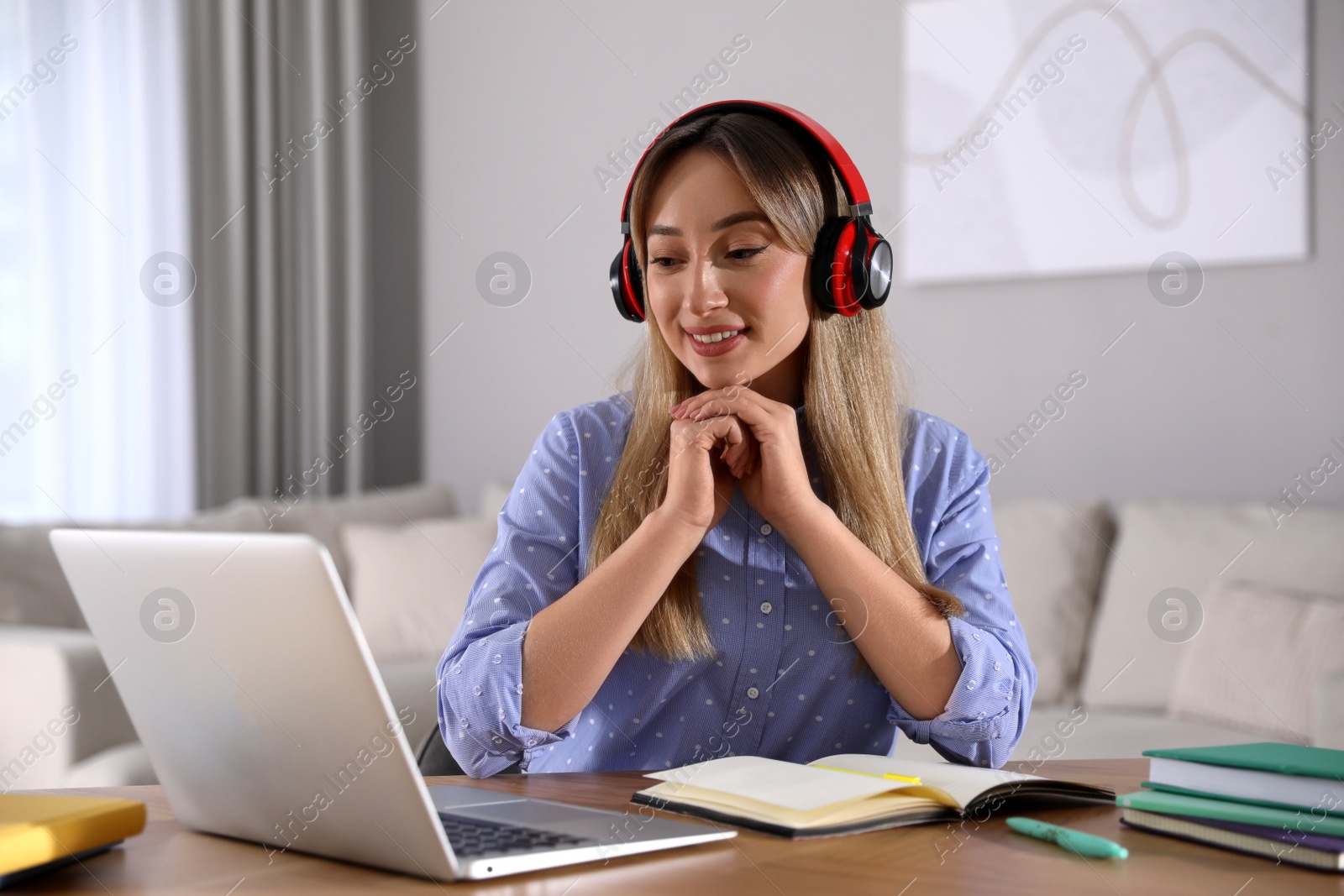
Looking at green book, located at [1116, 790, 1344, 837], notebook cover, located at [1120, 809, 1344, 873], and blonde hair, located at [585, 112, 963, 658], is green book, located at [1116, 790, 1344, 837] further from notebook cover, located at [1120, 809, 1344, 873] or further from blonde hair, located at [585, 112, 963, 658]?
blonde hair, located at [585, 112, 963, 658]

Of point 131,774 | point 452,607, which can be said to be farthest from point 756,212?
point 452,607

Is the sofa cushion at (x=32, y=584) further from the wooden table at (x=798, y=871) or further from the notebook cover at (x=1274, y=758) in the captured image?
the notebook cover at (x=1274, y=758)

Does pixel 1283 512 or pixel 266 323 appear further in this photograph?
pixel 266 323

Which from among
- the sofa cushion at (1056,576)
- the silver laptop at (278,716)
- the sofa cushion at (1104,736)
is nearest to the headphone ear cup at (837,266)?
the silver laptop at (278,716)

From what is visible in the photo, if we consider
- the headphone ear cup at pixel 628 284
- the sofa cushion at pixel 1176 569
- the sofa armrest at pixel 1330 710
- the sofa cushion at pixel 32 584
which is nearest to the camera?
the headphone ear cup at pixel 628 284

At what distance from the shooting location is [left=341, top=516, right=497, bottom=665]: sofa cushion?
3107 mm

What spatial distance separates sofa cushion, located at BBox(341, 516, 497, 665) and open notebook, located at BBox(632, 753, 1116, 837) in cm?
220

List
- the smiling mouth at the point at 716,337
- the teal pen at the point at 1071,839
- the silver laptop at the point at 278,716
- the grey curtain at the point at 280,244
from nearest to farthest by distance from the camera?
1. the silver laptop at the point at 278,716
2. the teal pen at the point at 1071,839
3. the smiling mouth at the point at 716,337
4. the grey curtain at the point at 280,244

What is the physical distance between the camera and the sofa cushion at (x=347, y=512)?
3.23 meters

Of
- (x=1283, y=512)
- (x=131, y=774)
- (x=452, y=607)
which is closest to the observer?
(x=131, y=774)

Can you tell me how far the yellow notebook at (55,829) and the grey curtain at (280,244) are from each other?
3.01 metres

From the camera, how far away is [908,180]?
3264mm

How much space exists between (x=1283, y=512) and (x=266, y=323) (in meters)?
2.85

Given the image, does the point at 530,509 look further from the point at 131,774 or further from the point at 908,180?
the point at 908,180
